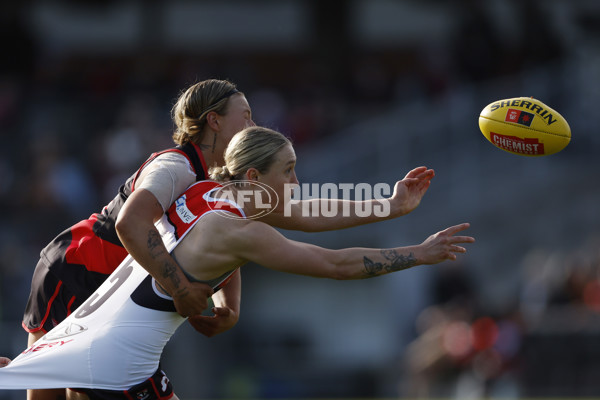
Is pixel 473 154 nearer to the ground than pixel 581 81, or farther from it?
nearer to the ground

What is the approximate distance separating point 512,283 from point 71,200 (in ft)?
19.3

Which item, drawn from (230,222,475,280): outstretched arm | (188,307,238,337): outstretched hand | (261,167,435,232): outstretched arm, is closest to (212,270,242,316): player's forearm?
(188,307,238,337): outstretched hand

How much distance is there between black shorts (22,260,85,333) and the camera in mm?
4820

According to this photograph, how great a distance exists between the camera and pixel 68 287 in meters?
4.83

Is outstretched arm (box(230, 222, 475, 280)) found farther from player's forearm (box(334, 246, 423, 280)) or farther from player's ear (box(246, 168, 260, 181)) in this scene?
player's ear (box(246, 168, 260, 181))

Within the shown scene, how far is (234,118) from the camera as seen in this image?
16.0 ft

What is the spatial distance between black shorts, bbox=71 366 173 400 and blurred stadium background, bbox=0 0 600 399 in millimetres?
5900

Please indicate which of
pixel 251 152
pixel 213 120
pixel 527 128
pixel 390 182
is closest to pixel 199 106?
pixel 213 120

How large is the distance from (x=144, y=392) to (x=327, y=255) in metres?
1.10

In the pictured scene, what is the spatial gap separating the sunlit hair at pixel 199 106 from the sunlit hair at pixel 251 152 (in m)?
0.52

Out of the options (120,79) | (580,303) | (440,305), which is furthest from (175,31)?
(580,303)

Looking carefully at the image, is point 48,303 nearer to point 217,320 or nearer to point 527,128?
point 217,320

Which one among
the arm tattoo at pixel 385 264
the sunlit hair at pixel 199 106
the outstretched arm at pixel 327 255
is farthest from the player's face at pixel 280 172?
the sunlit hair at pixel 199 106

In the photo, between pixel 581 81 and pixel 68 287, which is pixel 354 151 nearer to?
pixel 581 81
